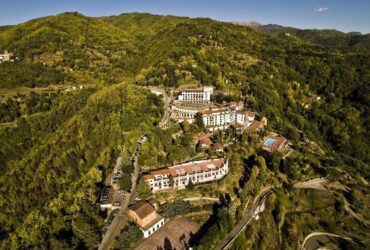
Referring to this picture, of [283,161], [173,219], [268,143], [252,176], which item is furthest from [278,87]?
[173,219]

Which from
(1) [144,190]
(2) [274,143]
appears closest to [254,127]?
(2) [274,143]

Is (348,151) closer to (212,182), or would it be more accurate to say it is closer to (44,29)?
(212,182)

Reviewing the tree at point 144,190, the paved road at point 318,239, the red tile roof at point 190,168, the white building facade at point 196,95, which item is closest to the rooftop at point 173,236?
the tree at point 144,190

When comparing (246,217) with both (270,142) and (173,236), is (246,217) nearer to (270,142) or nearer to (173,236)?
(173,236)

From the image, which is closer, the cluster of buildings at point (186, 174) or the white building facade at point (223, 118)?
the cluster of buildings at point (186, 174)

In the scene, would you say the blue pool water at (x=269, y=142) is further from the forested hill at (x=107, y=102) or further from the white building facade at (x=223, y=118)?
the forested hill at (x=107, y=102)
